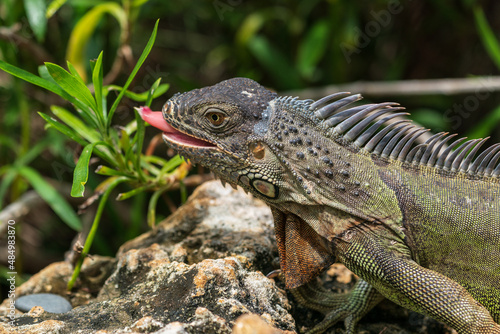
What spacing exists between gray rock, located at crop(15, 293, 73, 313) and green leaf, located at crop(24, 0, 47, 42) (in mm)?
2926

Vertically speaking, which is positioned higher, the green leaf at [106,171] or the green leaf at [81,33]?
the green leaf at [81,33]

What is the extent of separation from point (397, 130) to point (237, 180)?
1.28 m

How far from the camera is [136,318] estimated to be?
289cm

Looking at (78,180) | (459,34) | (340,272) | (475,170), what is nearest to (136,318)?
(78,180)

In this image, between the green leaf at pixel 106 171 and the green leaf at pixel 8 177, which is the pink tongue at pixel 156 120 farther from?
the green leaf at pixel 8 177

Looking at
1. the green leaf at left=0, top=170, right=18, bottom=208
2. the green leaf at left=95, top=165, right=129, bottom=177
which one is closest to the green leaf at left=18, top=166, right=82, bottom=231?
the green leaf at left=0, top=170, right=18, bottom=208

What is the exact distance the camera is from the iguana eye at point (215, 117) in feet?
10.7

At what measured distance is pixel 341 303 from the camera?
3475 millimetres

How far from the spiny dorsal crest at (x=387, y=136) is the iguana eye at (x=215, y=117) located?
480 millimetres

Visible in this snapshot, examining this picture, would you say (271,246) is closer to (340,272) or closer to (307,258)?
(307,258)

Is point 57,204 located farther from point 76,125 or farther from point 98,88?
point 98,88

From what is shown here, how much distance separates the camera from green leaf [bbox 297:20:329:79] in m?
6.99

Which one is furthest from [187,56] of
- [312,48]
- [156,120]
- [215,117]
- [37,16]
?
[215,117]

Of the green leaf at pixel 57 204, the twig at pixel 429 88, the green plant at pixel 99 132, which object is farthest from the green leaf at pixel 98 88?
the twig at pixel 429 88
